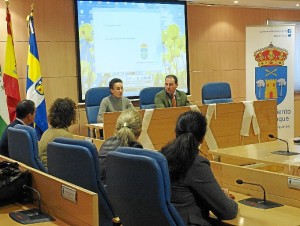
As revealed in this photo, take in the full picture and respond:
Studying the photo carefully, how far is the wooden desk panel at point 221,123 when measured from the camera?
5234 millimetres

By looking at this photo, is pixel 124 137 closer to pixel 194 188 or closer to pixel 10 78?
pixel 194 188

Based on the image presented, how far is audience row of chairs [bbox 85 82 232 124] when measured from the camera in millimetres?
6066

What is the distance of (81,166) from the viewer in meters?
2.52

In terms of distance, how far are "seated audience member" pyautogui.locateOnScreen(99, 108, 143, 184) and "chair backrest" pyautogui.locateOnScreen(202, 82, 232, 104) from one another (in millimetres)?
3640

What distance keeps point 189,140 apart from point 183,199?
0.30 m

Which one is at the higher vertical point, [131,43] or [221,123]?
[131,43]

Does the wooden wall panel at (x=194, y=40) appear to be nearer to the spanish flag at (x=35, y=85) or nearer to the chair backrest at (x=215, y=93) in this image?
the spanish flag at (x=35, y=85)

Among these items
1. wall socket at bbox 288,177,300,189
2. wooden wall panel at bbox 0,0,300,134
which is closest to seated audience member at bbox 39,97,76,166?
wall socket at bbox 288,177,300,189

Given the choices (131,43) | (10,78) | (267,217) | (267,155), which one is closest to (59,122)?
(267,155)

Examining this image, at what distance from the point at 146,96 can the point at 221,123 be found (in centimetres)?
113

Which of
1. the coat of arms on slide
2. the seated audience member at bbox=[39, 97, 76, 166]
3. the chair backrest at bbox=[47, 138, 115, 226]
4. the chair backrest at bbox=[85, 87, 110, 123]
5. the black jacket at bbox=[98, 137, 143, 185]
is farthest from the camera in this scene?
the coat of arms on slide

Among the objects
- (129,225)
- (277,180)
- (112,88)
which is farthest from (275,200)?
(112,88)

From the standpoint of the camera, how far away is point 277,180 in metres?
2.65

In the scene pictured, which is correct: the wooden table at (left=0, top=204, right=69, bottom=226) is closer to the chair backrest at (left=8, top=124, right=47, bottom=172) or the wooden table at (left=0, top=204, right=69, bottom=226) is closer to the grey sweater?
the chair backrest at (left=8, top=124, right=47, bottom=172)
